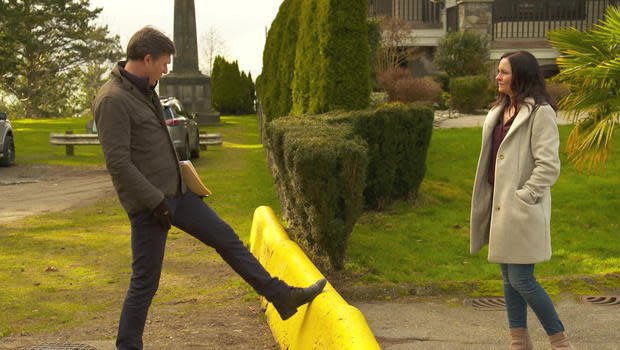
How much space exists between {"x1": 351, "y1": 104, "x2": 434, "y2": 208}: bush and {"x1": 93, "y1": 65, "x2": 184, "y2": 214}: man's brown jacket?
17.4 ft

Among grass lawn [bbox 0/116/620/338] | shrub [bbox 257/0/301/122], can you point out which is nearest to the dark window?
shrub [bbox 257/0/301/122]

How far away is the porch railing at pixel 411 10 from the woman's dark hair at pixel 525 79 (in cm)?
3047

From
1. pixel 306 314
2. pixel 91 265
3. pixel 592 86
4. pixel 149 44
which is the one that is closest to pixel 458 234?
pixel 592 86

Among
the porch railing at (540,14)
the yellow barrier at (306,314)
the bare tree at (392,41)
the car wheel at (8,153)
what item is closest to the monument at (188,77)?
the bare tree at (392,41)

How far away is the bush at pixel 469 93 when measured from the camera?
21.8m

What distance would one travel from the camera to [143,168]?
418 centimetres

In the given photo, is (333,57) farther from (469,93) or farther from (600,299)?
(469,93)

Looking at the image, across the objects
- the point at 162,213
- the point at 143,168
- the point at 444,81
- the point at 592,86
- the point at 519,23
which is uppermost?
the point at 519,23

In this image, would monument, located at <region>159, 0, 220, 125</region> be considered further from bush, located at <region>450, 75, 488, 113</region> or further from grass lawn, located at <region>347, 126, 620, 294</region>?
grass lawn, located at <region>347, 126, 620, 294</region>

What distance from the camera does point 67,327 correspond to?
5684 millimetres

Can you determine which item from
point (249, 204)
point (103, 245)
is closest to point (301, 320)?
point (103, 245)

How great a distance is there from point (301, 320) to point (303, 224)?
7.87 feet

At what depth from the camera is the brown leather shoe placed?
4.46 metres

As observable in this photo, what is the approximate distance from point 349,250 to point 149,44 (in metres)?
4.24
